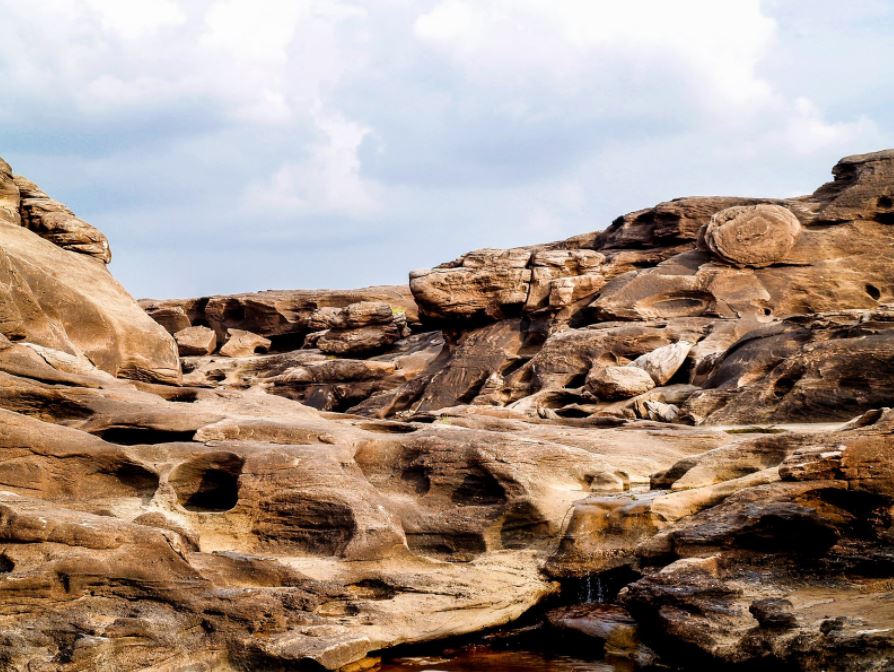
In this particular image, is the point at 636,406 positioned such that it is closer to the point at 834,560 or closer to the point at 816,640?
the point at 834,560

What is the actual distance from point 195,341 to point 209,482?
93.0 ft

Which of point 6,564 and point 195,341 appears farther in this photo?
point 195,341

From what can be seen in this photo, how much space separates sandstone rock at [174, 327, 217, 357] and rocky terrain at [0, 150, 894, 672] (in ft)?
55.4

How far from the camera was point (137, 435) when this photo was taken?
1262 centimetres

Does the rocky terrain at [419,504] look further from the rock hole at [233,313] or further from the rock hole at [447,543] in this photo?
the rock hole at [233,313]

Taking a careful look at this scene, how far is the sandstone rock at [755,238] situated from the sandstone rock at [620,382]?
6287mm

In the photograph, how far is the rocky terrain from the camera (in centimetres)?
826

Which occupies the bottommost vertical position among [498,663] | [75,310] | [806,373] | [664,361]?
[498,663]

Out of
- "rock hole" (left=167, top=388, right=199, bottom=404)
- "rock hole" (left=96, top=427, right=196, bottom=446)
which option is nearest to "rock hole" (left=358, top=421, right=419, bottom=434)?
"rock hole" (left=96, top=427, right=196, bottom=446)

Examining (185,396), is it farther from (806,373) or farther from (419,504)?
(806,373)

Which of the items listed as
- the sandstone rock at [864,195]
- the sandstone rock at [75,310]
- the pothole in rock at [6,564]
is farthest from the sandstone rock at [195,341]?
the pothole in rock at [6,564]

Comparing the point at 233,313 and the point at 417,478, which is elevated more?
the point at 233,313

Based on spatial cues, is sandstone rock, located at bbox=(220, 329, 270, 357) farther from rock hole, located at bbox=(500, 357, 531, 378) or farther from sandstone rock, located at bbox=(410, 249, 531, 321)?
rock hole, located at bbox=(500, 357, 531, 378)

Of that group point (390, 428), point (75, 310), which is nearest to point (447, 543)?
point (390, 428)
